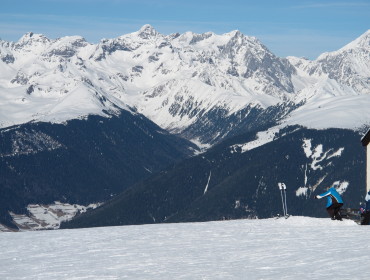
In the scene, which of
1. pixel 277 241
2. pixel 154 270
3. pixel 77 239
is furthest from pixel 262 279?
pixel 77 239

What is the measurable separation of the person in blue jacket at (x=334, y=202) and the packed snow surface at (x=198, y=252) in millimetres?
589

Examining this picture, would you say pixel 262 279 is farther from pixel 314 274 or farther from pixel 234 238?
pixel 234 238

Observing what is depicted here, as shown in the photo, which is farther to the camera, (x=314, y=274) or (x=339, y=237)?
(x=339, y=237)

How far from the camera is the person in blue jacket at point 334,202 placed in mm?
45781

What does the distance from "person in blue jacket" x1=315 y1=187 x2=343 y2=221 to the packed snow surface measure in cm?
59

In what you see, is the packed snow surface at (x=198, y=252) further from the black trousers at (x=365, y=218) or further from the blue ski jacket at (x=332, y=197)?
the blue ski jacket at (x=332, y=197)

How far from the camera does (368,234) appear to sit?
40281mm

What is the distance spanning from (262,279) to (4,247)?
688 inches

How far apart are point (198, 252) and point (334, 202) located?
1156cm

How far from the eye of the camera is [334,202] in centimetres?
4609

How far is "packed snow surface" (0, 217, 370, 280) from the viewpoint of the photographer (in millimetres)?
31312

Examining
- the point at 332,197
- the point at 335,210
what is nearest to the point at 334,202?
the point at 332,197

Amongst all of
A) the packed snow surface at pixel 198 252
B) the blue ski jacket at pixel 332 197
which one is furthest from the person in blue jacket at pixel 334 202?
the packed snow surface at pixel 198 252

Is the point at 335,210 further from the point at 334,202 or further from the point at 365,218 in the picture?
the point at 365,218
